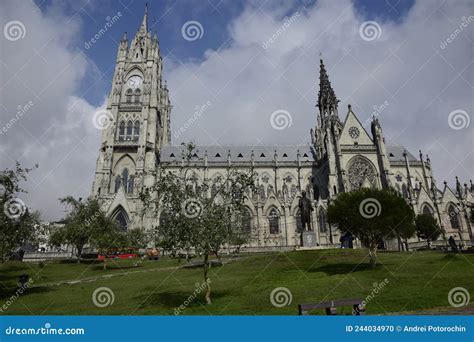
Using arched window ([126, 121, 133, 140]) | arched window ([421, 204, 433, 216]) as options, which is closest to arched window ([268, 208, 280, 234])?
arched window ([421, 204, 433, 216])

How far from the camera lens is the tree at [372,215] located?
26747mm

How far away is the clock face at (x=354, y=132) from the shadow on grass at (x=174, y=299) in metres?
48.3

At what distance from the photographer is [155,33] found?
2717 inches

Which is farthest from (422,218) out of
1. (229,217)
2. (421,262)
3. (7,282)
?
(7,282)

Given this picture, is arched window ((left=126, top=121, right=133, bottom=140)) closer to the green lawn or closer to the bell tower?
the bell tower

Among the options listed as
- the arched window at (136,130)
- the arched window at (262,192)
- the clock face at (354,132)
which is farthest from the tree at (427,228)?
the arched window at (136,130)

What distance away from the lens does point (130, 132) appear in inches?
2279

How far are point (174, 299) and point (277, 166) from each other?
4979cm

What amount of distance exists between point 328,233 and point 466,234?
21.8 metres

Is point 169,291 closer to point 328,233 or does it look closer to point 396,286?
point 396,286

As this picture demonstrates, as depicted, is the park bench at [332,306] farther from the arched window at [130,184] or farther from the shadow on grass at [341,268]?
the arched window at [130,184]

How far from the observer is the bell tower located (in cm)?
4897

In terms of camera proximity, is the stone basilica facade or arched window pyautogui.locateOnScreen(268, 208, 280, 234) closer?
the stone basilica facade

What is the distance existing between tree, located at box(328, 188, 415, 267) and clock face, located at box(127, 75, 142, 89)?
49.1 metres
